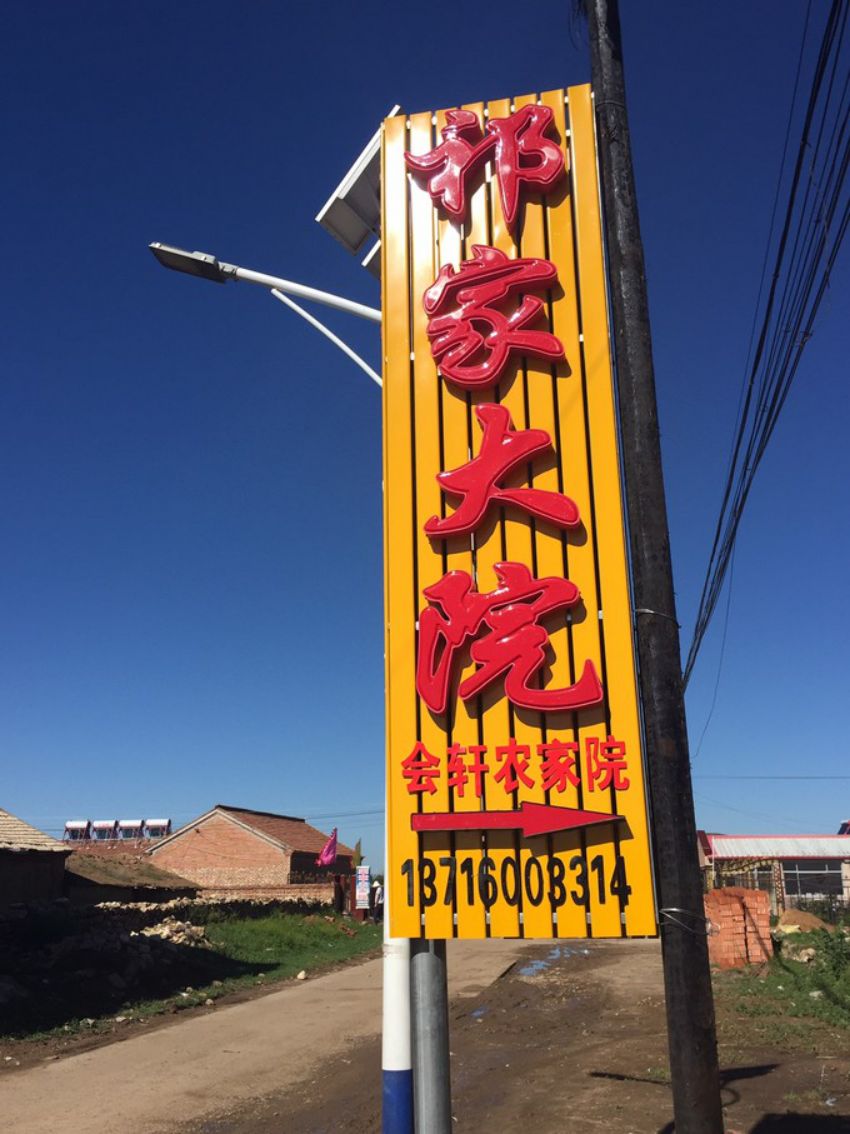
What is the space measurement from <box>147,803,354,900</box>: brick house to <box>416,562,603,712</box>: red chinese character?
133 ft

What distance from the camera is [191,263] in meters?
7.19

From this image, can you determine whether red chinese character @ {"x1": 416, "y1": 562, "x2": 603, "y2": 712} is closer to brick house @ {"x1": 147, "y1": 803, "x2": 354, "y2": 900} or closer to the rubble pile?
the rubble pile

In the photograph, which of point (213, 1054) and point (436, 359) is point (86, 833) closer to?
point (213, 1054)

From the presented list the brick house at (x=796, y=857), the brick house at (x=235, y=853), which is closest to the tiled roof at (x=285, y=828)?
the brick house at (x=235, y=853)

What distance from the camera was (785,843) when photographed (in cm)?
4984

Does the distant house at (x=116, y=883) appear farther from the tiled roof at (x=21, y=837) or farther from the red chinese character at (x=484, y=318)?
the red chinese character at (x=484, y=318)

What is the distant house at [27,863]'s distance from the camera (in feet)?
71.9

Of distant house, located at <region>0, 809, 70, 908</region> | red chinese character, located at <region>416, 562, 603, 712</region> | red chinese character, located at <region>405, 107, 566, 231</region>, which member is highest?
red chinese character, located at <region>405, 107, 566, 231</region>

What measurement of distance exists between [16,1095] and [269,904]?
72.6ft

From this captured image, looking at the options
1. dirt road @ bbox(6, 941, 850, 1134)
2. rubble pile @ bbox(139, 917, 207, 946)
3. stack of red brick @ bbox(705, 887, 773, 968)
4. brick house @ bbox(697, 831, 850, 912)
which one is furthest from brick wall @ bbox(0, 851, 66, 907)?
brick house @ bbox(697, 831, 850, 912)

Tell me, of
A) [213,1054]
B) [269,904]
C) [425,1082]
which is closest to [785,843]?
[269,904]

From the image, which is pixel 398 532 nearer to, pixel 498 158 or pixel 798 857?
pixel 498 158

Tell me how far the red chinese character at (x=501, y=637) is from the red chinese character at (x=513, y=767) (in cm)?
23

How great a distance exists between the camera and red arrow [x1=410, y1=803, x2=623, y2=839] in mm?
4473
